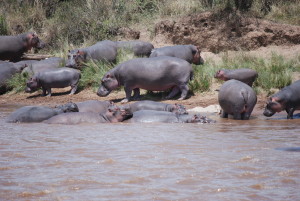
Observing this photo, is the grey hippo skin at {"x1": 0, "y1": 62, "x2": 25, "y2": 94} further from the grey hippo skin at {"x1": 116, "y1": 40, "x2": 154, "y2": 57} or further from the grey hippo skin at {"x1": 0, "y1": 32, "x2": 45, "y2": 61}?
the grey hippo skin at {"x1": 116, "y1": 40, "x2": 154, "y2": 57}

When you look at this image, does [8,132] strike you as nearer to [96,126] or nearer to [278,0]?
[96,126]

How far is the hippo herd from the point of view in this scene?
291 inches

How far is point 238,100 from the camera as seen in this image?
765 cm

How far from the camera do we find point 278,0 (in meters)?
13.9

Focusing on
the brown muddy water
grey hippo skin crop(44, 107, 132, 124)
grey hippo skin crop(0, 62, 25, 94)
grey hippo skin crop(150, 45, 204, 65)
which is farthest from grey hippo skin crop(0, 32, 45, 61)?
the brown muddy water

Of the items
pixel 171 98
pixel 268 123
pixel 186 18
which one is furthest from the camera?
pixel 186 18

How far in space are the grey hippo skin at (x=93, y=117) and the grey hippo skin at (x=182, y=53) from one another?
169 inches

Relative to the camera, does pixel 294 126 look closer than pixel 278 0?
Yes

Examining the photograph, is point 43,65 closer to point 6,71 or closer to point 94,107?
point 6,71

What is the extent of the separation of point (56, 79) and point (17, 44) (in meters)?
3.19

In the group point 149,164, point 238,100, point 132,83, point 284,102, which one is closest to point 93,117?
point 238,100

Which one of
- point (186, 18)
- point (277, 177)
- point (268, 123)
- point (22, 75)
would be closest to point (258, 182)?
point (277, 177)

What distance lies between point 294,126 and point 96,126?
2355 mm

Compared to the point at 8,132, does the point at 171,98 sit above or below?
below
